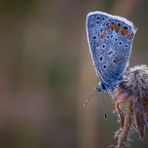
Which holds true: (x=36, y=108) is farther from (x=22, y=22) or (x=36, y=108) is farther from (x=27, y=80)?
(x=22, y=22)

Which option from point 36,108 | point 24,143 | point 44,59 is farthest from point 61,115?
point 24,143

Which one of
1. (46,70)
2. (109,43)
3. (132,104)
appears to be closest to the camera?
(132,104)

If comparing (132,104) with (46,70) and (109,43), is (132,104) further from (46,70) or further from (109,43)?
(46,70)

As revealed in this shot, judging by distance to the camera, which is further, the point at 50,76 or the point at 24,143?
the point at 50,76

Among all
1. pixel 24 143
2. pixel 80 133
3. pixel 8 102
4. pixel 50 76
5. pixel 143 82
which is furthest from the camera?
pixel 50 76

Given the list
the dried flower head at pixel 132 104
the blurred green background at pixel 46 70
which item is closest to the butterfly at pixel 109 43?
the dried flower head at pixel 132 104

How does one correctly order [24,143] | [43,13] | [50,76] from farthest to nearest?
[43,13] < [50,76] < [24,143]

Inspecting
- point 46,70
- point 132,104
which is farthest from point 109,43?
point 46,70
